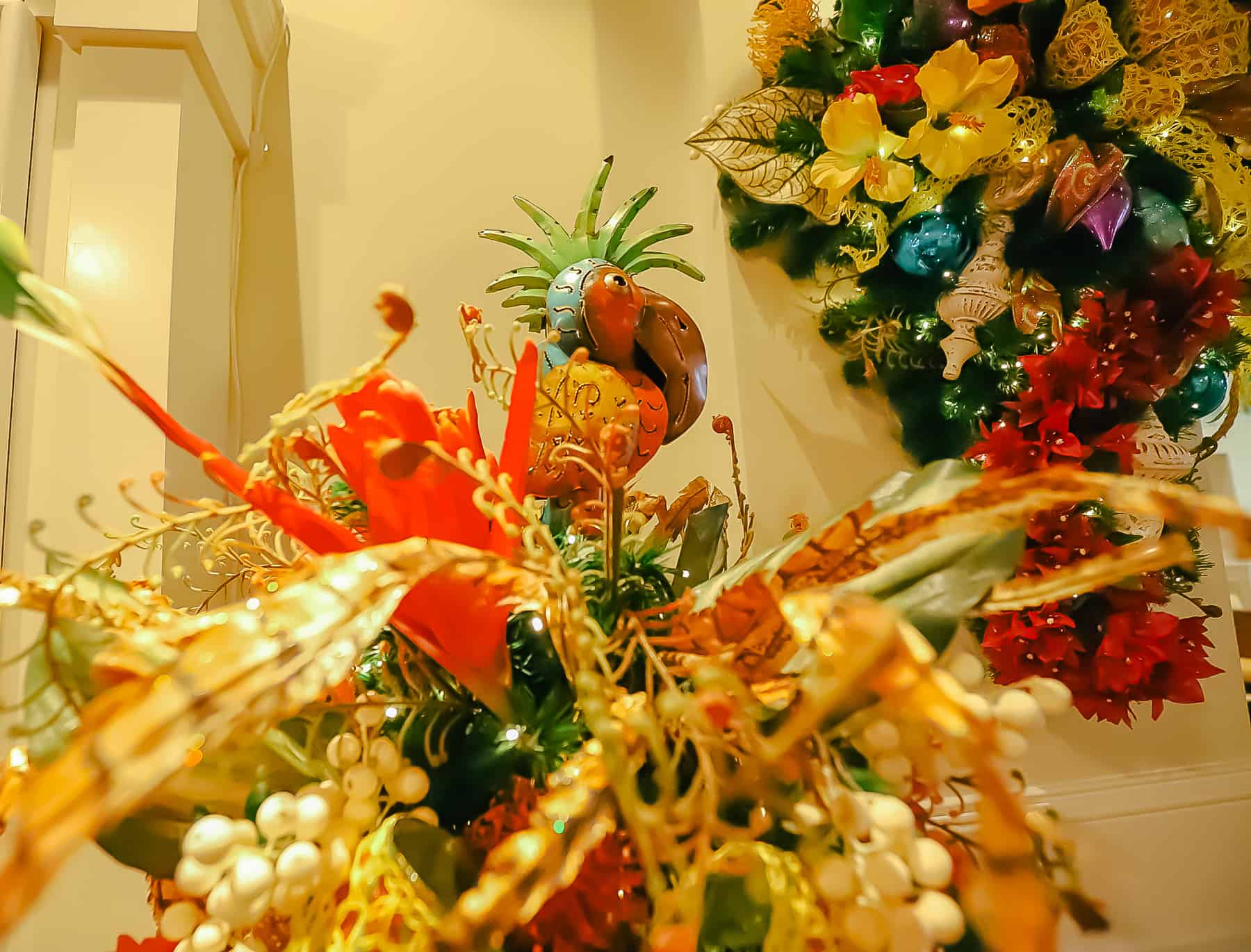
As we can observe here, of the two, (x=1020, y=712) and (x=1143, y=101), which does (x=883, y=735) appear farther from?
(x=1143, y=101)

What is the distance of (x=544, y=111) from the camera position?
1.03 meters

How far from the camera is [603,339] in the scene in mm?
553

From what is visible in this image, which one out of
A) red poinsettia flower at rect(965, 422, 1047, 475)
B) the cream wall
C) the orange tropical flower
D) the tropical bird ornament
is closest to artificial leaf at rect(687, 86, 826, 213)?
the cream wall

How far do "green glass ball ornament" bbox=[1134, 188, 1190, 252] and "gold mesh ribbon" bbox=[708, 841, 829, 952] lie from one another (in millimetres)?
817

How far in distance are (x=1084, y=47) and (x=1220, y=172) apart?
201 millimetres

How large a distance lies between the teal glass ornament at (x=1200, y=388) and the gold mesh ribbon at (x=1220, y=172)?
0.11 metres

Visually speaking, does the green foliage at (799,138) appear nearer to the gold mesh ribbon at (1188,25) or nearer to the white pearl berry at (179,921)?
the gold mesh ribbon at (1188,25)

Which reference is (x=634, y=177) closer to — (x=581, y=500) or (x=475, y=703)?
(x=581, y=500)

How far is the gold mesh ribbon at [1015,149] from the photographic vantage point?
0.79m

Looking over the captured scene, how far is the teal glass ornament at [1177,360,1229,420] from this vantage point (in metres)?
0.76

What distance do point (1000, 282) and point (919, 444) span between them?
0.20 meters

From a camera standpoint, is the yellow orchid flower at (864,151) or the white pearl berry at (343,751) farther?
the yellow orchid flower at (864,151)

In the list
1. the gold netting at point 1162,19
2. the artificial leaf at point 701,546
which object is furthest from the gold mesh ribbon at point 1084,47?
the artificial leaf at point 701,546

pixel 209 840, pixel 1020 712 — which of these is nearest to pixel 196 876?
pixel 209 840
